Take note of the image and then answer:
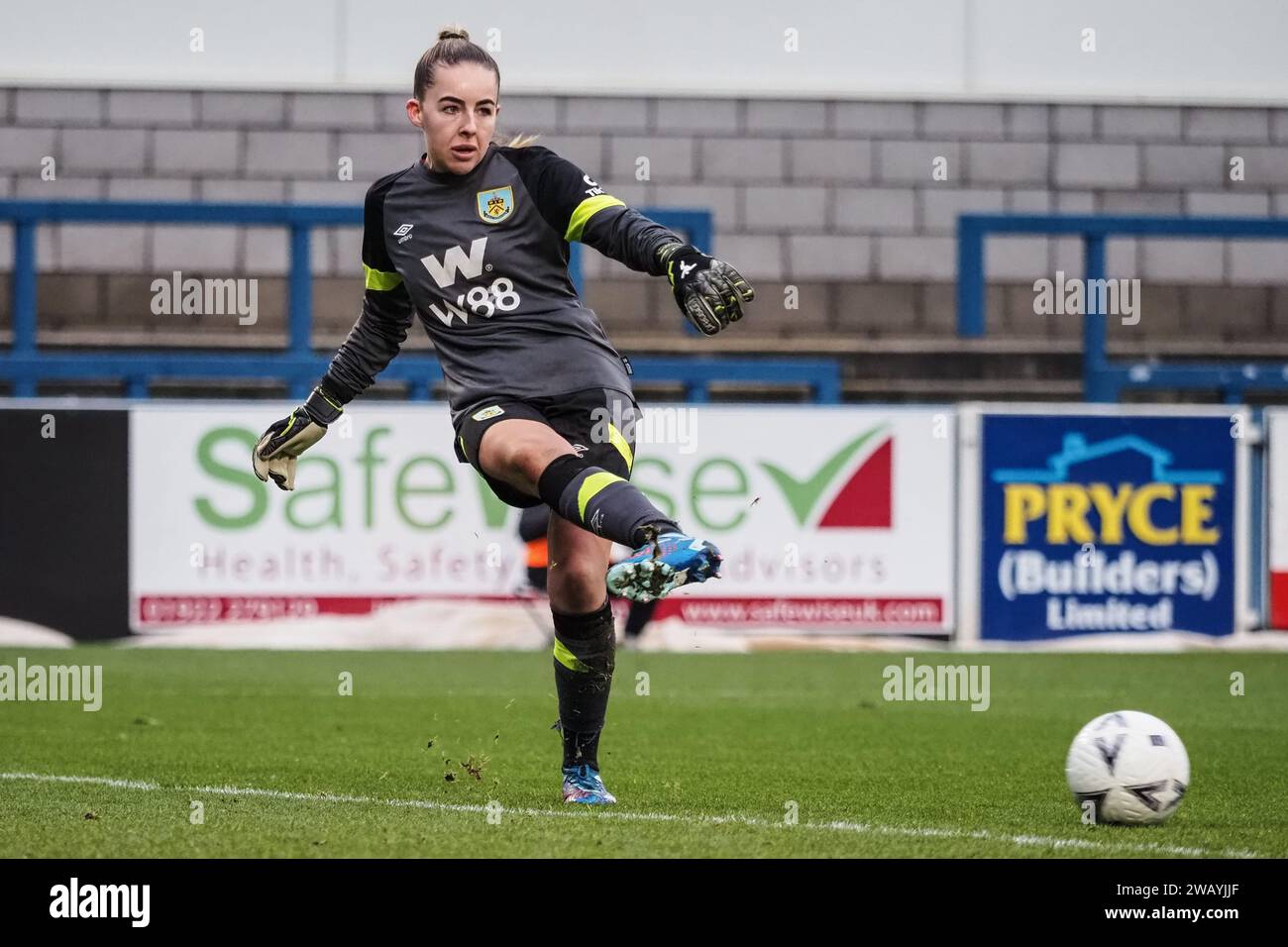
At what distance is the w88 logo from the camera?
228 inches

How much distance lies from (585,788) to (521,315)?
1.43 m

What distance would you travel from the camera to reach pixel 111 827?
540cm

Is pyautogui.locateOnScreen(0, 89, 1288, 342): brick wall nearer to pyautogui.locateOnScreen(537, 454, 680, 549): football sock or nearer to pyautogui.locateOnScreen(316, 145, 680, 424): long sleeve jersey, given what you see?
pyautogui.locateOnScreen(316, 145, 680, 424): long sleeve jersey

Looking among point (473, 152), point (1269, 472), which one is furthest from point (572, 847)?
point (1269, 472)

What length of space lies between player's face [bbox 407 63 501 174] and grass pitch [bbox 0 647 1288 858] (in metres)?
1.88

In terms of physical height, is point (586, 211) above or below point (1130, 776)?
above

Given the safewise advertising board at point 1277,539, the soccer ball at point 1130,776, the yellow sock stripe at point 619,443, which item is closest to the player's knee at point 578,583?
the yellow sock stripe at point 619,443

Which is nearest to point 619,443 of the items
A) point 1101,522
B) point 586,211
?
point 586,211

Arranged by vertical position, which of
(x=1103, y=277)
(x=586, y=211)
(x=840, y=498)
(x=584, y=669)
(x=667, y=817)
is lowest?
(x=667, y=817)

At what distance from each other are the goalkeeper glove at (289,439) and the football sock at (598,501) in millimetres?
1176

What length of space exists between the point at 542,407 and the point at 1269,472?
28.2 ft

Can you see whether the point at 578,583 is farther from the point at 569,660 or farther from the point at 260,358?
the point at 260,358

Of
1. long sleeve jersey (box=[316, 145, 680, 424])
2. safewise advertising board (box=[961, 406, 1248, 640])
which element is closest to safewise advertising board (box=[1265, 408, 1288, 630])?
safewise advertising board (box=[961, 406, 1248, 640])

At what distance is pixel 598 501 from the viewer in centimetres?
516
